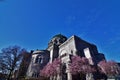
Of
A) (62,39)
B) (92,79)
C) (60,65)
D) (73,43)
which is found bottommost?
(92,79)

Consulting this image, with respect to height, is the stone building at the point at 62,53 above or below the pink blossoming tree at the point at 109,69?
above

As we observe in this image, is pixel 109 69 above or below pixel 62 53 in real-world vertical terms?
below

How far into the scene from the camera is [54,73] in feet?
81.1

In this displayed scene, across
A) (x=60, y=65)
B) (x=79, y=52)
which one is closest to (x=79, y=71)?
(x=60, y=65)

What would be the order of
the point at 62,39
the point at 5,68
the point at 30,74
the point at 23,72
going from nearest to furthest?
the point at 5,68
the point at 30,74
the point at 23,72
the point at 62,39

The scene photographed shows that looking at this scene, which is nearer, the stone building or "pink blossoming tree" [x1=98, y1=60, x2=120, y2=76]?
"pink blossoming tree" [x1=98, y1=60, x2=120, y2=76]

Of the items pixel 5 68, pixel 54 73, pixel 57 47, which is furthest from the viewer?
pixel 57 47

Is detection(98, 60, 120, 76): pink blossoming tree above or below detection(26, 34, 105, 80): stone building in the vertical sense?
below

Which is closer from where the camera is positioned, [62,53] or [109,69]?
[109,69]

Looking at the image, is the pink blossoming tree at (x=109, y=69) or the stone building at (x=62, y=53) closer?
the pink blossoming tree at (x=109, y=69)

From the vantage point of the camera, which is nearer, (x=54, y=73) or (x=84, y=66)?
(x=84, y=66)

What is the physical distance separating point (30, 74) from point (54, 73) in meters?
12.0

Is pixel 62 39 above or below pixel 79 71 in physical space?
above

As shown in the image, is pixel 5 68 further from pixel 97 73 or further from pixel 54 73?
pixel 97 73
